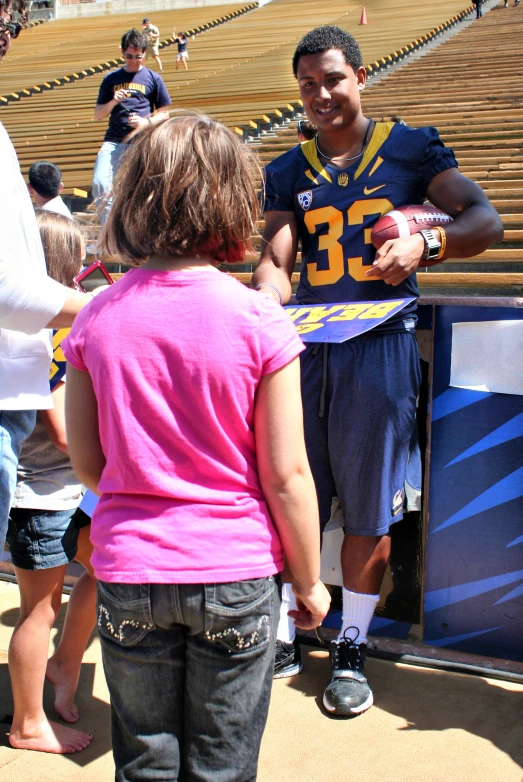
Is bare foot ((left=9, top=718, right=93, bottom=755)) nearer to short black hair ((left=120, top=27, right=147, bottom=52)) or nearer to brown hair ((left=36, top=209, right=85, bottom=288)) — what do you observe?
brown hair ((left=36, top=209, right=85, bottom=288))

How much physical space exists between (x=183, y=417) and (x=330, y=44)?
150cm

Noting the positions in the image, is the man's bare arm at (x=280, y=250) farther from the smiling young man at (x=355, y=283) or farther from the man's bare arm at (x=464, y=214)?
the man's bare arm at (x=464, y=214)

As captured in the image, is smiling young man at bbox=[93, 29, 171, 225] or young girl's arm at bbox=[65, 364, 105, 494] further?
smiling young man at bbox=[93, 29, 171, 225]

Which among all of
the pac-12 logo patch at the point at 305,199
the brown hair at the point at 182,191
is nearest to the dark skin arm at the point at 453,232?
the pac-12 logo patch at the point at 305,199

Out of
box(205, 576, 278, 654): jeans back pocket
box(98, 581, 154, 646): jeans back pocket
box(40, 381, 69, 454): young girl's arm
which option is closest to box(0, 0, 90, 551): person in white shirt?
box(40, 381, 69, 454): young girl's arm

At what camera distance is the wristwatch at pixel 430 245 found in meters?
2.03

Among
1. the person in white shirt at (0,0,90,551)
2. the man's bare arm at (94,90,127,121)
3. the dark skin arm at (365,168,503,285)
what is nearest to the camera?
the person in white shirt at (0,0,90,551)

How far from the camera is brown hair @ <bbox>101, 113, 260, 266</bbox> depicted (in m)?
1.21

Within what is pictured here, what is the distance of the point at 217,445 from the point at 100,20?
22.1m

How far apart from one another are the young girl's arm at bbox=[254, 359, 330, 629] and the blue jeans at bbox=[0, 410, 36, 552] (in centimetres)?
57

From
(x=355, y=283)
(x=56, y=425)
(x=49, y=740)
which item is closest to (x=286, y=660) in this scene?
(x=49, y=740)

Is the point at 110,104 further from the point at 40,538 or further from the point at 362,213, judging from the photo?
the point at 40,538

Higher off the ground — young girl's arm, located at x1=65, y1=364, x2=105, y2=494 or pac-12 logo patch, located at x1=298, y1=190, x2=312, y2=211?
pac-12 logo patch, located at x1=298, y1=190, x2=312, y2=211

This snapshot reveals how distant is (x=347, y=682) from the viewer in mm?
2166
